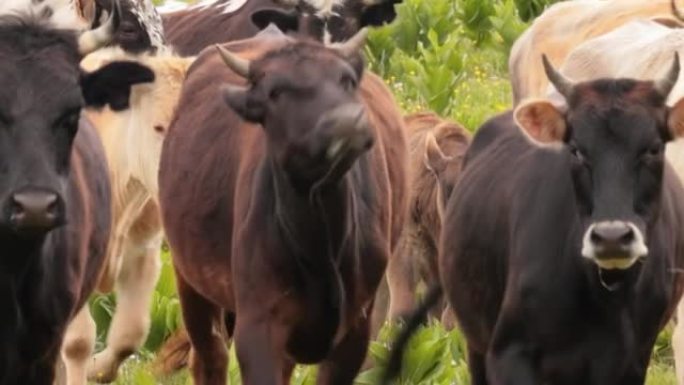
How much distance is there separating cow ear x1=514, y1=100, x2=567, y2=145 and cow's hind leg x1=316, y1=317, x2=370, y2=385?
1337mm

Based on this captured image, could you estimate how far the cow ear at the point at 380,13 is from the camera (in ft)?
58.0

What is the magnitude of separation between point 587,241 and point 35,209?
2011 mm

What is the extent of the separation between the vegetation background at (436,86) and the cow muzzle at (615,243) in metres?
2.86

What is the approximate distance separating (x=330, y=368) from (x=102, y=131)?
3262mm

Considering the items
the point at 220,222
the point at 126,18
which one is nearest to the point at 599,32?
the point at 126,18

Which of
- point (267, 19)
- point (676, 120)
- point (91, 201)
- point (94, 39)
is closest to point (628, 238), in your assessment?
point (676, 120)

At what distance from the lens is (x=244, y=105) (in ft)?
38.4

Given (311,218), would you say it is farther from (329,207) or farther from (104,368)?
(104,368)

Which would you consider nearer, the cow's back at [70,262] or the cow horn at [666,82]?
the cow horn at [666,82]

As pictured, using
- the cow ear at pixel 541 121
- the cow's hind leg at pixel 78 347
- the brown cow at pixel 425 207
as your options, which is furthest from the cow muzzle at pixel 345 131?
the brown cow at pixel 425 207

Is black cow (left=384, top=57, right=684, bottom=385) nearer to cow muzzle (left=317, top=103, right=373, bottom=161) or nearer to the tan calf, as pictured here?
cow muzzle (left=317, top=103, right=373, bottom=161)

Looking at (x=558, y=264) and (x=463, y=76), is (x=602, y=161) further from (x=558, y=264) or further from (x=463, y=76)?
(x=463, y=76)

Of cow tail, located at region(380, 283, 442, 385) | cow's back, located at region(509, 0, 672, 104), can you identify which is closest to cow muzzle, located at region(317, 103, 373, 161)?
cow tail, located at region(380, 283, 442, 385)

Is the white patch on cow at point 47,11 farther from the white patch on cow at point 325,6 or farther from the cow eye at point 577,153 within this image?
the white patch on cow at point 325,6
